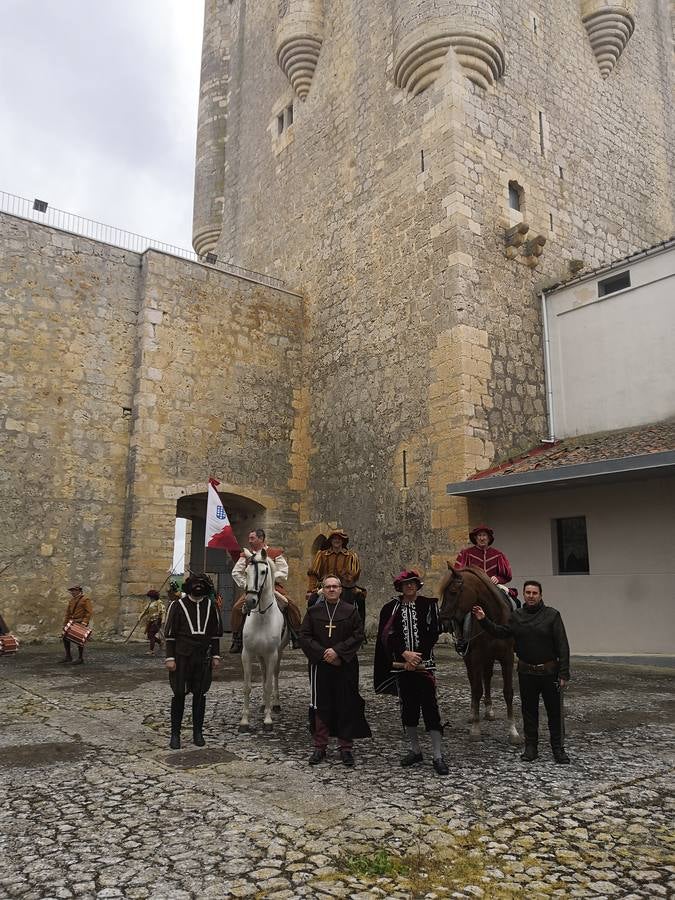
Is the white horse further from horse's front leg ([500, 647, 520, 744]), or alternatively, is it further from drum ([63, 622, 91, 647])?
drum ([63, 622, 91, 647])

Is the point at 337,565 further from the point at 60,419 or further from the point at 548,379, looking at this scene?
the point at 60,419

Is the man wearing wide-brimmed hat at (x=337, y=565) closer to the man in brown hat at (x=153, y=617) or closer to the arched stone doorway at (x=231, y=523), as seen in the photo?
the man in brown hat at (x=153, y=617)

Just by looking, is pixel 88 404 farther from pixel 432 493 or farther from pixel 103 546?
pixel 432 493

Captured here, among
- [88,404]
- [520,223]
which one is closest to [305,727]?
[88,404]

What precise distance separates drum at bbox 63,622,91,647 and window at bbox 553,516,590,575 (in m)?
7.72

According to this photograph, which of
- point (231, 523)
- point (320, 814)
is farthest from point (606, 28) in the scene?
point (320, 814)

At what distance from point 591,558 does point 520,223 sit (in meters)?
7.07

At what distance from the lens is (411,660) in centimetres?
484

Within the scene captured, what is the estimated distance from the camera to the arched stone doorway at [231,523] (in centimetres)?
1609

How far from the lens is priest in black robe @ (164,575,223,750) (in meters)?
5.39

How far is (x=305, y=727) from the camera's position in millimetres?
6125

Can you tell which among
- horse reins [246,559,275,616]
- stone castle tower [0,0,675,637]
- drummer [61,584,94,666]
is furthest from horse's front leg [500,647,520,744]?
drummer [61,584,94,666]

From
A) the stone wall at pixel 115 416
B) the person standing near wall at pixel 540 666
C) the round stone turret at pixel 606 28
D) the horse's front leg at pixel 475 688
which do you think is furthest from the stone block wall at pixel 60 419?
the round stone turret at pixel 606 28

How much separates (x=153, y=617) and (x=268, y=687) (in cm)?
636
